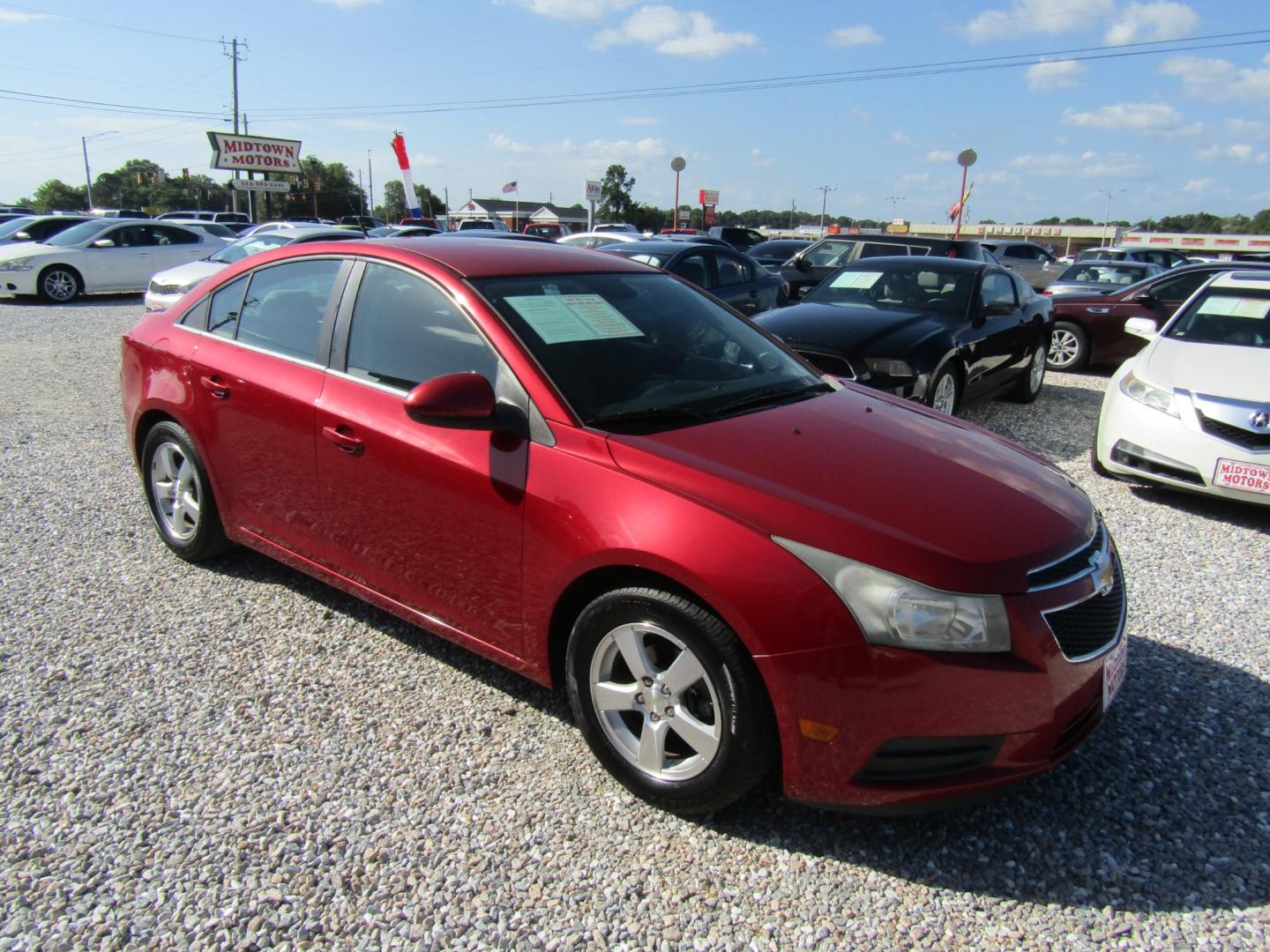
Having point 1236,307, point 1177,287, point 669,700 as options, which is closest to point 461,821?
point 669,700

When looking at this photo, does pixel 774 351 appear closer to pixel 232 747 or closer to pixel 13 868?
pixel 232 747

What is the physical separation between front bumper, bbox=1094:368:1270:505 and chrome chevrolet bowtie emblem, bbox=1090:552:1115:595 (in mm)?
3118

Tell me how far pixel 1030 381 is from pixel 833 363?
3.50m

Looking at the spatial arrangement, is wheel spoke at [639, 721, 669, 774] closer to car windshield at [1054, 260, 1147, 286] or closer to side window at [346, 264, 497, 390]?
side window at [346, 264, 497, 390]

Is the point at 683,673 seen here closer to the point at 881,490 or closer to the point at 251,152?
the point at 881,490

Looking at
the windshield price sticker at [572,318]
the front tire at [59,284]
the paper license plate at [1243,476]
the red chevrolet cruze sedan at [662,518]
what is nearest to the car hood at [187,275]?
the front tire at [59,284]

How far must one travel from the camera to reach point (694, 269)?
9.93m

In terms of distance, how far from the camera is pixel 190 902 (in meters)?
2.15

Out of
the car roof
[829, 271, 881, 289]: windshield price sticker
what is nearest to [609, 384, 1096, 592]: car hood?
the car roof

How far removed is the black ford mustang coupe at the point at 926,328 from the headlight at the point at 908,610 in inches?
173

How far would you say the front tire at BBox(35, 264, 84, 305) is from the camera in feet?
50.4

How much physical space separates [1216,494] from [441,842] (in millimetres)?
4913

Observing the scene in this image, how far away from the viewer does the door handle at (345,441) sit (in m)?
3.04

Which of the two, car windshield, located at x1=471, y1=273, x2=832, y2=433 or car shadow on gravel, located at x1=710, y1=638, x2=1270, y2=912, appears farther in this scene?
car windshield, located at x1=471, y1=273, x2=832, y2=433
